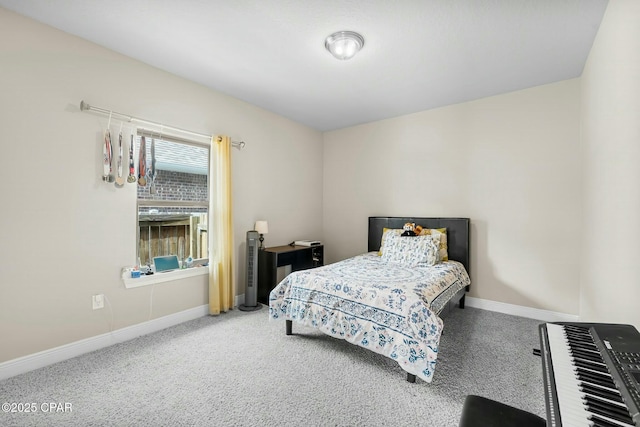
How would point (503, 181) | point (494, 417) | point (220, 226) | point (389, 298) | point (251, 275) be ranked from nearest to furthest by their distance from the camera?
point (494, 417) < point (389, 298) < point (220, 226) < point (503, 181) < point (251, 275)

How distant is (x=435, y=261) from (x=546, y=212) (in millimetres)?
1321

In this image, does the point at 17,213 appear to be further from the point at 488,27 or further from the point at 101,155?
the point at 488,27

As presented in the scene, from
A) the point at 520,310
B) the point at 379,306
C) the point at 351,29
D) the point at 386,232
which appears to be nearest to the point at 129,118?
the point at 351,29

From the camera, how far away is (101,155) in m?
2.47

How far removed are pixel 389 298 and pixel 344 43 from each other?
2092 millimetres

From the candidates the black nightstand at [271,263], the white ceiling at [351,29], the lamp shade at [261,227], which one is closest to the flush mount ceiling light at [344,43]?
the white ceiling at [351,29]

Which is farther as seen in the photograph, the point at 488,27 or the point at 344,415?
the point at 488,27

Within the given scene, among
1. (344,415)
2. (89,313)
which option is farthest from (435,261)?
(89,313)

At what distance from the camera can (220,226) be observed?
324cm

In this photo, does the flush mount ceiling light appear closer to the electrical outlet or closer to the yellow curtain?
the yellow curtain

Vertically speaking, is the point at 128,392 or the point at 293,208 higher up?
the point at 293,208

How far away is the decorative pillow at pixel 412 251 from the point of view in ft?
10.8

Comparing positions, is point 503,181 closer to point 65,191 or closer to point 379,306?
point 379,306

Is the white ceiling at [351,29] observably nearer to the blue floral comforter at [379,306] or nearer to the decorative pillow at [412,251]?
the decorative pillow at [412,251]
